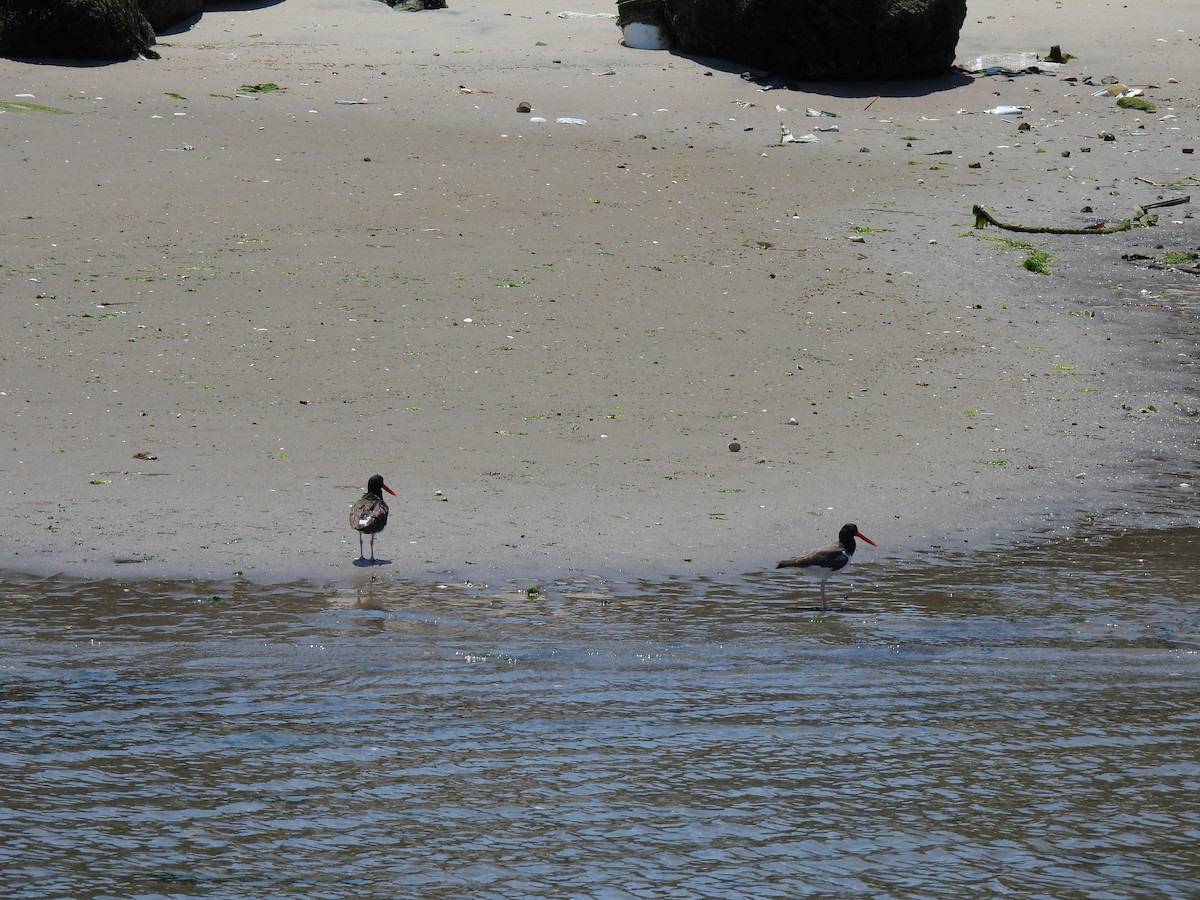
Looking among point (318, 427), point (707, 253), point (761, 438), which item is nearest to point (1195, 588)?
point (761, 438)

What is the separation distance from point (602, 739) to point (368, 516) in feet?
8.11

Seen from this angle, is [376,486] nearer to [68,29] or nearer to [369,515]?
[369,515]

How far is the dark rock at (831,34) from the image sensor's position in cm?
2088

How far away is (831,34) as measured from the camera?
2097 centimetres

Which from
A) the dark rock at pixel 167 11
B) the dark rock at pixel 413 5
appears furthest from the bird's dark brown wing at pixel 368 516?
the dark rock at pixel 413 5

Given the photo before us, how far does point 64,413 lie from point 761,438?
5077 millimetres

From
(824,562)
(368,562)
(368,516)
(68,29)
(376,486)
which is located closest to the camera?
(824,562)

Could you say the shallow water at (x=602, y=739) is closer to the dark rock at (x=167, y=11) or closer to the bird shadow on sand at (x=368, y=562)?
the bird shadow on sand at (x=368, y=562)

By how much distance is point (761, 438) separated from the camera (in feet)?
37.0

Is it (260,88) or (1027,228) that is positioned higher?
(260,88)

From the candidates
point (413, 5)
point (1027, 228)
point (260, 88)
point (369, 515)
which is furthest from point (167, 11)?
point (369, 515)

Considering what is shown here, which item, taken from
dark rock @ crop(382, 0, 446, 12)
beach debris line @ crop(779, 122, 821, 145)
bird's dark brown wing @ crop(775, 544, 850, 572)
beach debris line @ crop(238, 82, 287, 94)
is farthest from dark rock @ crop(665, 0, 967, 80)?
bird's dark brown wing @ crop(775, 544, 850, 572)

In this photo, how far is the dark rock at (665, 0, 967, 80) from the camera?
2088 cm

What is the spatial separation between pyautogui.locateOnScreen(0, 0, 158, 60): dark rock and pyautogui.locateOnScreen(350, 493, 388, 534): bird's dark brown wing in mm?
12703
